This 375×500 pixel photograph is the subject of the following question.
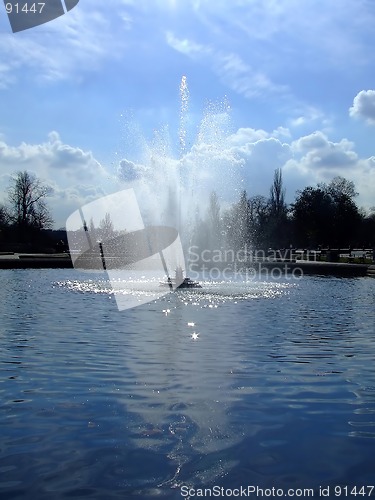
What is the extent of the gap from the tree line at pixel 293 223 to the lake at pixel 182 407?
42.9 metres

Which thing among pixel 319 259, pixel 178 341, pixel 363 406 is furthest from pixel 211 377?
pixel 319 259

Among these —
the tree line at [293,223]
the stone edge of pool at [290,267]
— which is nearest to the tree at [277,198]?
the tree line at [293,223]

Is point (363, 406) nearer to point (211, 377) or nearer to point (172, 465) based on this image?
point (211, 377)

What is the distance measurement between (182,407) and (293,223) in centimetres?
7076

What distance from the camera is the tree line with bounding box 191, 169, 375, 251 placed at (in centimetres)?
6222

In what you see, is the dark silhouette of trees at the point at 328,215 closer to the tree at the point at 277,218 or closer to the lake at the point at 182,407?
the tree at the point at 277,218

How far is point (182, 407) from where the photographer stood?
627 centimetres

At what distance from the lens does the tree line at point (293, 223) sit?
62.2 meters

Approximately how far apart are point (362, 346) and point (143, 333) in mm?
4029

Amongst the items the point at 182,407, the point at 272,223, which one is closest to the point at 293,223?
the point at 272,223

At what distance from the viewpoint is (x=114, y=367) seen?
8.11m
